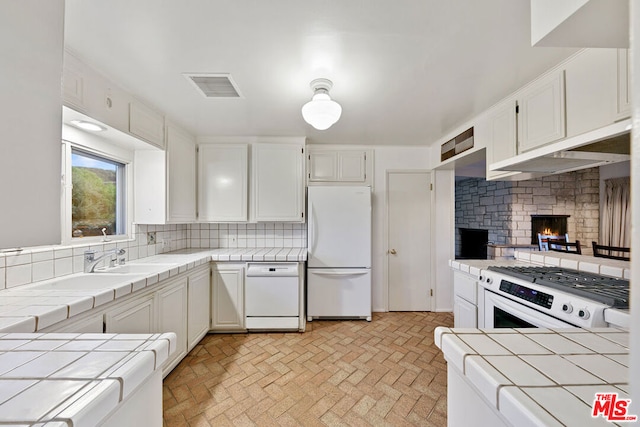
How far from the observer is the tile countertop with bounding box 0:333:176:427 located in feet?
1.66

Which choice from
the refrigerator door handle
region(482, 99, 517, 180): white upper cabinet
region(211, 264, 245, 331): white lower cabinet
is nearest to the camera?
region(482, 99, 517, 180): white upper cabinet

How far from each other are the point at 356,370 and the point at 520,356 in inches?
66.2

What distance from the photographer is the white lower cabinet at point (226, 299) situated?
104 inches

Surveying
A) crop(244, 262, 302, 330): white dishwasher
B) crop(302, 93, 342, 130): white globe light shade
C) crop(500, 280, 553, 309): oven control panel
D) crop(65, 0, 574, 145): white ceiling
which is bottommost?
crop(244, 262, 302, 330): white dishwasher

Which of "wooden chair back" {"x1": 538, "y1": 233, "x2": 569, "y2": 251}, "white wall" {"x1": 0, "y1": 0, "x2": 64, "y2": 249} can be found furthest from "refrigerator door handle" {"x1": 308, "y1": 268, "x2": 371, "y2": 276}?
"wooden chair back" {"x1": 538, "y1": 233, "x2": 569, "y2": 251}

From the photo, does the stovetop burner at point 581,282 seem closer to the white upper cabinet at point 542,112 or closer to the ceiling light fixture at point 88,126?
the white upper cabinet at point 542,112

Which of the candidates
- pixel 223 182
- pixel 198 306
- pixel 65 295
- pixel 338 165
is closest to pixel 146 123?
pixel 223 182

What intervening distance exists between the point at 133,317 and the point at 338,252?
1.94 m

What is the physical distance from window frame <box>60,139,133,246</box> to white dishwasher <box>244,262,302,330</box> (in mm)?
1220

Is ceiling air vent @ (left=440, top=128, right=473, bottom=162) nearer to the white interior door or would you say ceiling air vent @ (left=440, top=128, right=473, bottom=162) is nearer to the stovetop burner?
the white interior door

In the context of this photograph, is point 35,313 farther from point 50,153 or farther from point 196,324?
point 196,324

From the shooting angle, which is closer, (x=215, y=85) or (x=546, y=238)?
(x=215, y=85)

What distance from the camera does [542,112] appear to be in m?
1.70

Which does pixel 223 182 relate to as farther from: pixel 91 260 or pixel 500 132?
pixel 500 132
